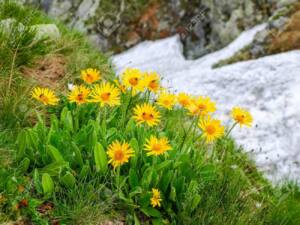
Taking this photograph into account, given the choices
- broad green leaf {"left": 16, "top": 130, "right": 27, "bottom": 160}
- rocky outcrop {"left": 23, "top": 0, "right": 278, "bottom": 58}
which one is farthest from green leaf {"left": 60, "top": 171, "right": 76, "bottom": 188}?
A: rocky outcrop {"left": 23, "top": 0, "right": 278, "bottom": 58}

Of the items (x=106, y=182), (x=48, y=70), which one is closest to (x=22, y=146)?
(x=106, y=182)

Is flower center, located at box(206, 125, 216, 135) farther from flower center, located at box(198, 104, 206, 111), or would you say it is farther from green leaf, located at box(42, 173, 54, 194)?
green leaf, located at box(42, 173, 54, 194)

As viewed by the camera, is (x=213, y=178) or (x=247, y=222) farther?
(x=213, y=178)

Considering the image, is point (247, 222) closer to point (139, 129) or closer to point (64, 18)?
point (139, 129)

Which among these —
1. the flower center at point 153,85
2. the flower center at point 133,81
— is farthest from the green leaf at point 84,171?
the flower center at point 153,85

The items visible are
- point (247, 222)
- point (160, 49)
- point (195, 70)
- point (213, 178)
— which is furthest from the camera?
point (160, 49)

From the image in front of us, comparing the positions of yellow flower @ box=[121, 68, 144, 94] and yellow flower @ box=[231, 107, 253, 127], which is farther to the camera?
yellow flower @ box=[121, 68, 144, 94]

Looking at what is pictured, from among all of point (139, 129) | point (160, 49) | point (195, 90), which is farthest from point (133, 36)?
point (139, 129)
